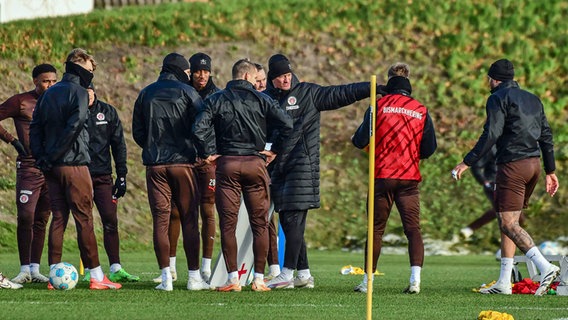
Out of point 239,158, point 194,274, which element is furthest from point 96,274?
point 239,158

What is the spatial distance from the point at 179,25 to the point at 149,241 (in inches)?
325

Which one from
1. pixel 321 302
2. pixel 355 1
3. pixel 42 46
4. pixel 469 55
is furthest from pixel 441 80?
pixel 321 302

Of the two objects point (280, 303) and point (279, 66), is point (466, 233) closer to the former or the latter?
point (279, 66)

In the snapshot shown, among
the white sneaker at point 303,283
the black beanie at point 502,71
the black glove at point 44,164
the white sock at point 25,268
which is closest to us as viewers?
the black glove at point 44,164

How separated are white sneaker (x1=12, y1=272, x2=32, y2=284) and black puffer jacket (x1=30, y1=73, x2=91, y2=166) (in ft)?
5.94

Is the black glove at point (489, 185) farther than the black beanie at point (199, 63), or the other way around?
the black glove at point (489, 185)

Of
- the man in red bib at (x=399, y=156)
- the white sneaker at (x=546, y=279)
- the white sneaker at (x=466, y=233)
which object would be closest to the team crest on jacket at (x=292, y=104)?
the man in red bib at (x=399, y=156)

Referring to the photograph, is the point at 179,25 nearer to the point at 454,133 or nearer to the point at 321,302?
the point at 454,133

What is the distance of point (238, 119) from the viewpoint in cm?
1328

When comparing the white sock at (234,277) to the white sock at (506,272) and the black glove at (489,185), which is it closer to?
the white sock at (506,272)

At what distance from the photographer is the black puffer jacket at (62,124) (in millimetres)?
13000

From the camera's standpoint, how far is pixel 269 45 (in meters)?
30.2

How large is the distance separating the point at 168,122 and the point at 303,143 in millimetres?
1550

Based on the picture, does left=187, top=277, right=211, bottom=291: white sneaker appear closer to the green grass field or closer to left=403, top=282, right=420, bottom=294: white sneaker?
the green grass field
